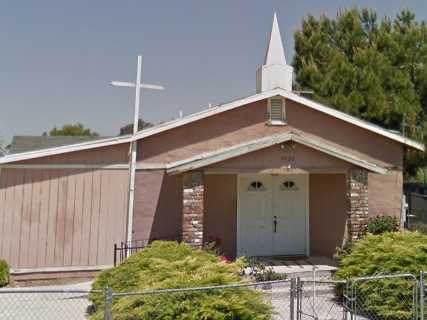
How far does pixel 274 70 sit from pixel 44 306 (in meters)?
9.60

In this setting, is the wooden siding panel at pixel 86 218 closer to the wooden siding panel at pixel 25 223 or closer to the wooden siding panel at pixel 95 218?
the wooden siding panel at pixel 95 218

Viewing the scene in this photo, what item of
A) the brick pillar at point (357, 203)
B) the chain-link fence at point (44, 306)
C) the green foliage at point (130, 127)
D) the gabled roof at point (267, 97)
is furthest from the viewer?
the green foliage at point (130, 127)

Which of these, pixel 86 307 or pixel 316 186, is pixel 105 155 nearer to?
pixel 86 307

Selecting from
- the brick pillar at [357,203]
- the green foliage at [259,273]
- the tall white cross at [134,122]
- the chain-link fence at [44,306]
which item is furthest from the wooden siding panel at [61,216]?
the brick pillar at [357,203]

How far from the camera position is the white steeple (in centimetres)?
1200

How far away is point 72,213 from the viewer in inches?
368

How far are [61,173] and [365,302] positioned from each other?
7.84 metres

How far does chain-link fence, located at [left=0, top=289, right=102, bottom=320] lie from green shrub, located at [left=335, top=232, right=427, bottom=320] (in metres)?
5.40

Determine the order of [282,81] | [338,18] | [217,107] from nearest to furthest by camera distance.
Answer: [217,107] < [282,81] < [338,18]

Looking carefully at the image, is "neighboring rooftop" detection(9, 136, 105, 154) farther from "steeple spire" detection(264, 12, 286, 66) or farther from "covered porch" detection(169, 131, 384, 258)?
"steeple spire" detection(264, 12, 286, 66)

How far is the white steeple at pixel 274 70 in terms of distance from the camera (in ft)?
39.4

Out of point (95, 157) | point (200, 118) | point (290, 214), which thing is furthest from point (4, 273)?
point (290, 214)


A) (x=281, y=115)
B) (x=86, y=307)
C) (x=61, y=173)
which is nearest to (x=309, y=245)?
(x=281, y=115)

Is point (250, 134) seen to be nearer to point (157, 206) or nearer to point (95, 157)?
point (157, 206)
